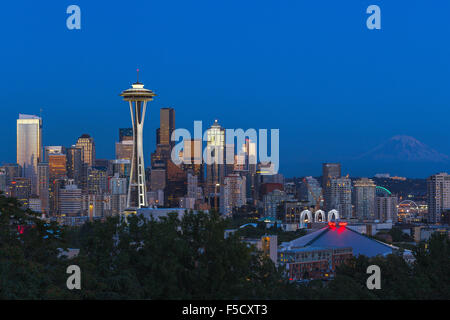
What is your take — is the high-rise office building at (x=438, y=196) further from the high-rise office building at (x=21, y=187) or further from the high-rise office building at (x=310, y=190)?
the high-rise office building at (x=21, y=187)

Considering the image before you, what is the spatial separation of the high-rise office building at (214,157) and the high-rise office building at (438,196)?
41.7 meters


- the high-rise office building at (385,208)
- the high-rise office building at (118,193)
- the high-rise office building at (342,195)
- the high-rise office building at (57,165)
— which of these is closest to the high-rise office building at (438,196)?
the high-rise office building at (385,208)

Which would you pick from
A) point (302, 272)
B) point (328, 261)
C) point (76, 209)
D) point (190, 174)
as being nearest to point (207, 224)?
point (302, 272)

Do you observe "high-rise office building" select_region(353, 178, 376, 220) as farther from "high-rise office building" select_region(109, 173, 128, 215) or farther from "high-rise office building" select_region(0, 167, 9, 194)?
"high-rise office building" select_region(0, 167, 9, 194)

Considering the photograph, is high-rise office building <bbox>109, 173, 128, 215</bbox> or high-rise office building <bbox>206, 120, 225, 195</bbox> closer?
high-rise office building <bbox>109, 173, 128, 215</bbox>

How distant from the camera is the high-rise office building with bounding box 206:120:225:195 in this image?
15412 cm

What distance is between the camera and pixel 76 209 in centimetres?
13162

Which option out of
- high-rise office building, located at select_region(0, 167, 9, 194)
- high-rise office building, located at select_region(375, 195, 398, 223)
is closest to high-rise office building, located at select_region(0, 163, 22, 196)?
high-rise office building, located at select_region(0, 167, 9, 194)

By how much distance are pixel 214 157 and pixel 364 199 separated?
32.4 m

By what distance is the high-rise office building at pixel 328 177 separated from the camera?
502 ft

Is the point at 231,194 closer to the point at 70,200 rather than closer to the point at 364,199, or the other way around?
the point at 364,199

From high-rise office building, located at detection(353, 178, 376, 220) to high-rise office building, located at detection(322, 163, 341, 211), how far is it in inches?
218
